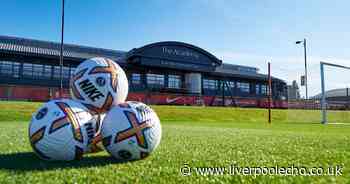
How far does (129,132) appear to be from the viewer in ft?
13.9

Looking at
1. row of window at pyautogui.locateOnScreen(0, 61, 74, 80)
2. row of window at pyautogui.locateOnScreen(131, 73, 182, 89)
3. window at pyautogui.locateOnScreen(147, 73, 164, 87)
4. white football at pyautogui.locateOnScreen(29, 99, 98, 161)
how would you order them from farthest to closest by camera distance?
window at pyautogui.locateOnScreen(147, 73, 164, 87), row of window at pyautogui.locateOnScreen(131, 73, 182, 89), row of window at pyautogui.locateOnScreen(0, 61, 74, 80), white football at pyautogui.locateOnScreen(29, 99, 98, 161)

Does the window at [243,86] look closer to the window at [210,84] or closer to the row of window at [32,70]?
the window at [210,84]

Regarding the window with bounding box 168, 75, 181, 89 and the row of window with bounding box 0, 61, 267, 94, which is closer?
the row of window with bounding box 0, 61, 267, 94

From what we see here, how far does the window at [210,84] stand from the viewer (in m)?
54.8

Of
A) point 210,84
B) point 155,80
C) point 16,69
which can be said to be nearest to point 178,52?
point 155,80

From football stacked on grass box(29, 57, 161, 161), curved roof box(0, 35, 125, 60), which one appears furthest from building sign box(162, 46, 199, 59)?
football stacked on grass box(29, 57, 161, 161)

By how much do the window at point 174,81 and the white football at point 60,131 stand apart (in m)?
46.5

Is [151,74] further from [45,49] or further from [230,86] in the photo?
[230,86]

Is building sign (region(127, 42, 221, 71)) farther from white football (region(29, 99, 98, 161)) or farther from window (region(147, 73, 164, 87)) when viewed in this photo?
white football (region(29, 99, 98, 161))

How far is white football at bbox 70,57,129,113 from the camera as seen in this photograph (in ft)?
15.4

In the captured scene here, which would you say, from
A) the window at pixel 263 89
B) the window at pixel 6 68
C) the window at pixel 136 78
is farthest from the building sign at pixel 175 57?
the window at pixel 6 68

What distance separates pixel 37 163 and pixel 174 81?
4772 cm

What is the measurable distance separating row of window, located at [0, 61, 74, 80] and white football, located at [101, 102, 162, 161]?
132ft

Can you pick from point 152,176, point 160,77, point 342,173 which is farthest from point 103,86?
point 160,77
